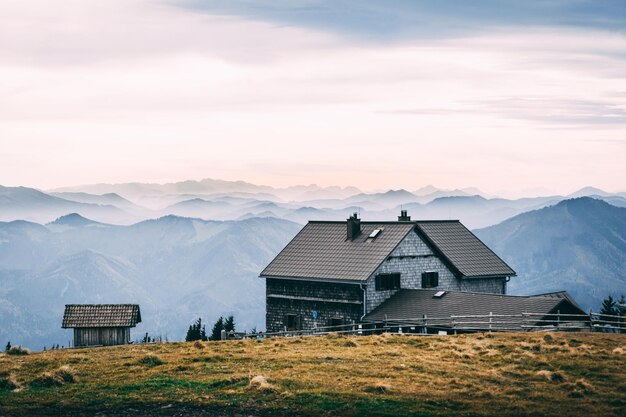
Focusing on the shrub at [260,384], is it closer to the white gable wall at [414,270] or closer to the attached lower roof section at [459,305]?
the attached lower roof section at [459,305]

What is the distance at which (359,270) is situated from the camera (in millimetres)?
67438

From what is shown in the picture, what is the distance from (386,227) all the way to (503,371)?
3434 cm

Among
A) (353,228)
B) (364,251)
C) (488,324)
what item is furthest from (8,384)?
(353,228)

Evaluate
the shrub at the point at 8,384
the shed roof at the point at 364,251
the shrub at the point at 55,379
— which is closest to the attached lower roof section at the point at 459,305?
the shed roof at the point at 364,251

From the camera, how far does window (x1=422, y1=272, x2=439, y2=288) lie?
2847 inches

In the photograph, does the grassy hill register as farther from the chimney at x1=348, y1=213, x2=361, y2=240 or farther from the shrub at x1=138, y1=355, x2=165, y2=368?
the chimney at x1=348, y1=213, x2=361, y2=240

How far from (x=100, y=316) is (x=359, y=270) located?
19.4 m

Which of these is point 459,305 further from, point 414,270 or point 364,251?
point 364,251

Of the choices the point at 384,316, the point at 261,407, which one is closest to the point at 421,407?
the point at 261,407

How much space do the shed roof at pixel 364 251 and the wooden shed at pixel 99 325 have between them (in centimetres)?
1439

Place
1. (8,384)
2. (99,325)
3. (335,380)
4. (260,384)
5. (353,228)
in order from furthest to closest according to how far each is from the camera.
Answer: (353,228)
(99,325)
(8,384)
(335,380)
(260,384)

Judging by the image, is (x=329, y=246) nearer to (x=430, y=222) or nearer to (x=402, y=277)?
(x=402, y=277)

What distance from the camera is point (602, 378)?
37.6 meters

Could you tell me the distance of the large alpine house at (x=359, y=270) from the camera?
6738 cm
